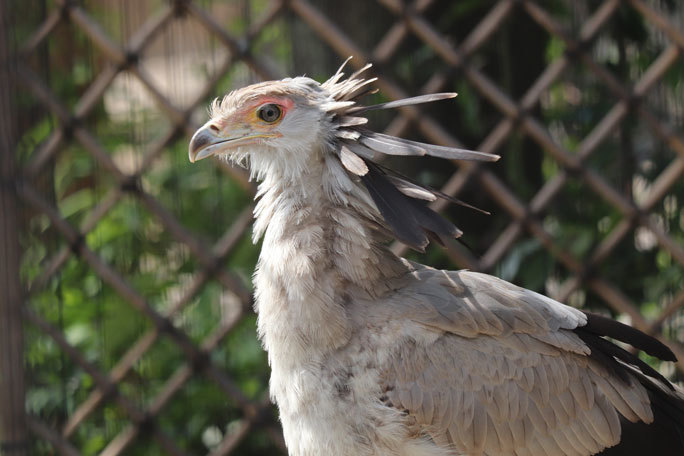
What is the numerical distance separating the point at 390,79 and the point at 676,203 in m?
1.09

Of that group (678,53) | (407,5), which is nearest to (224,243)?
(407,5)

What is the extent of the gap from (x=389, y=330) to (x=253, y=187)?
115cm

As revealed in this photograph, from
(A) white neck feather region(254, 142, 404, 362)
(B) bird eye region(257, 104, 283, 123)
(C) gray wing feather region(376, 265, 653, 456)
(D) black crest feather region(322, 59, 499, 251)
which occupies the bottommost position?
(C) gray wing feather region(376, 265, 653, 456)

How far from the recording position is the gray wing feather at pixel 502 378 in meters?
1.68

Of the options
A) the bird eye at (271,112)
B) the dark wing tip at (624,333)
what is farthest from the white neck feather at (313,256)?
the dark wing tip at (624,333)

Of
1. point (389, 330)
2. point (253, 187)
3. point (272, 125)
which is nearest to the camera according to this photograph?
point (389, 330)

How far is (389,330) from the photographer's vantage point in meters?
1.71

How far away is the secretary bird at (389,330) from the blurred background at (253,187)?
880 millimetres

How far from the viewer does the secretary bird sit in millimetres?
1677

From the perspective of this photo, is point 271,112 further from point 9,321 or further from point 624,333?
point 624,333

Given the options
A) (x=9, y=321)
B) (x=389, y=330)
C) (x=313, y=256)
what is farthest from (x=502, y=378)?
(x=9, y=321)

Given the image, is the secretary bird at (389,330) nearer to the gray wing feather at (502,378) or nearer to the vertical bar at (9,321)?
the gray wing feather at (502,378)

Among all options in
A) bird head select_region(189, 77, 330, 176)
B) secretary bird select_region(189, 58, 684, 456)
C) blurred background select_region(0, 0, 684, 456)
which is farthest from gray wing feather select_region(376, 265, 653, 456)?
blurred background select_region(0, 0, 684, 456)

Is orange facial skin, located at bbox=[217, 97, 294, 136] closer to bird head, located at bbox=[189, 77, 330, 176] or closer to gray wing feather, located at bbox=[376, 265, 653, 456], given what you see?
bird head, located at bbox=[189, 77, 330, 176]
